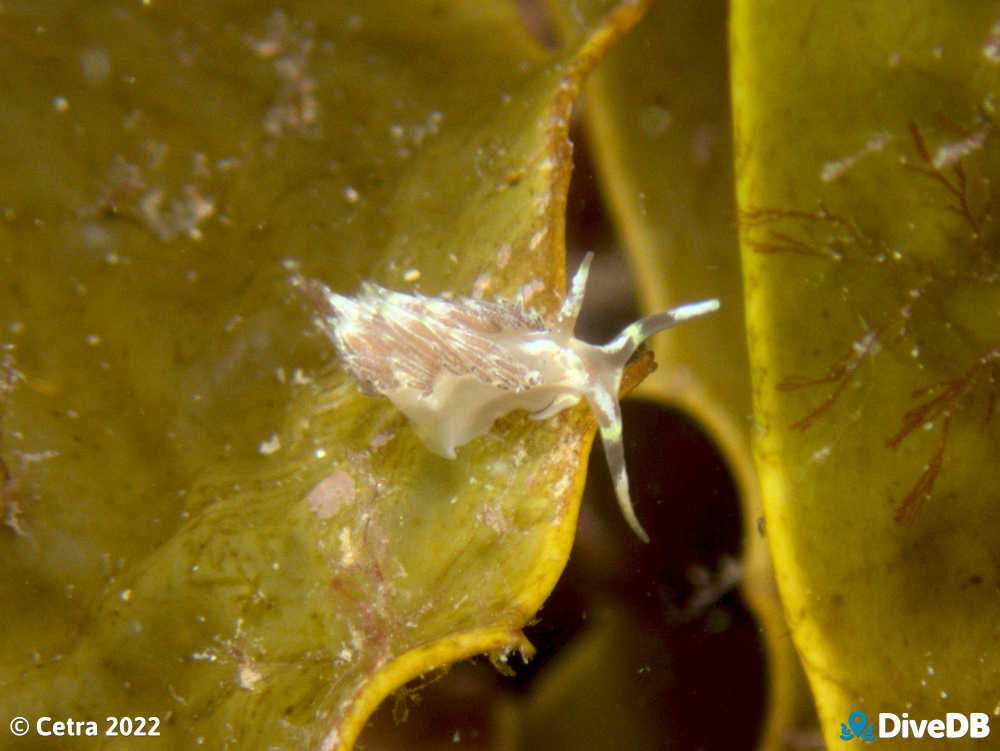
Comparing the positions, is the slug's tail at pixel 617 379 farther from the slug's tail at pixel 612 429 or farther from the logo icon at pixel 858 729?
the logo icon at pixel 858 729

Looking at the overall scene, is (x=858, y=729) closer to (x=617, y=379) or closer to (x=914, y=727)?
(x=914, y=727)

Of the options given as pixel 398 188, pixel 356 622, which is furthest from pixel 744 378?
pixel 356 622

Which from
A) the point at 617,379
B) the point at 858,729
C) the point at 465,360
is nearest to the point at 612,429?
the point at 617,379

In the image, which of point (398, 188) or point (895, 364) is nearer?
point (895, 364)

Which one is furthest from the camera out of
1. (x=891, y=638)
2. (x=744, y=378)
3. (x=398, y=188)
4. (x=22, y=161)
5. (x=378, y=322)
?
(x=744, y=378)

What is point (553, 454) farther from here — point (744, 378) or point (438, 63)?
point (438, 63)

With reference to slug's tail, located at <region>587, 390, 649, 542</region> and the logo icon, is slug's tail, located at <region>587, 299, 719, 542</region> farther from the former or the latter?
the logo icon

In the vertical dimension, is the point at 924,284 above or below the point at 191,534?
below
